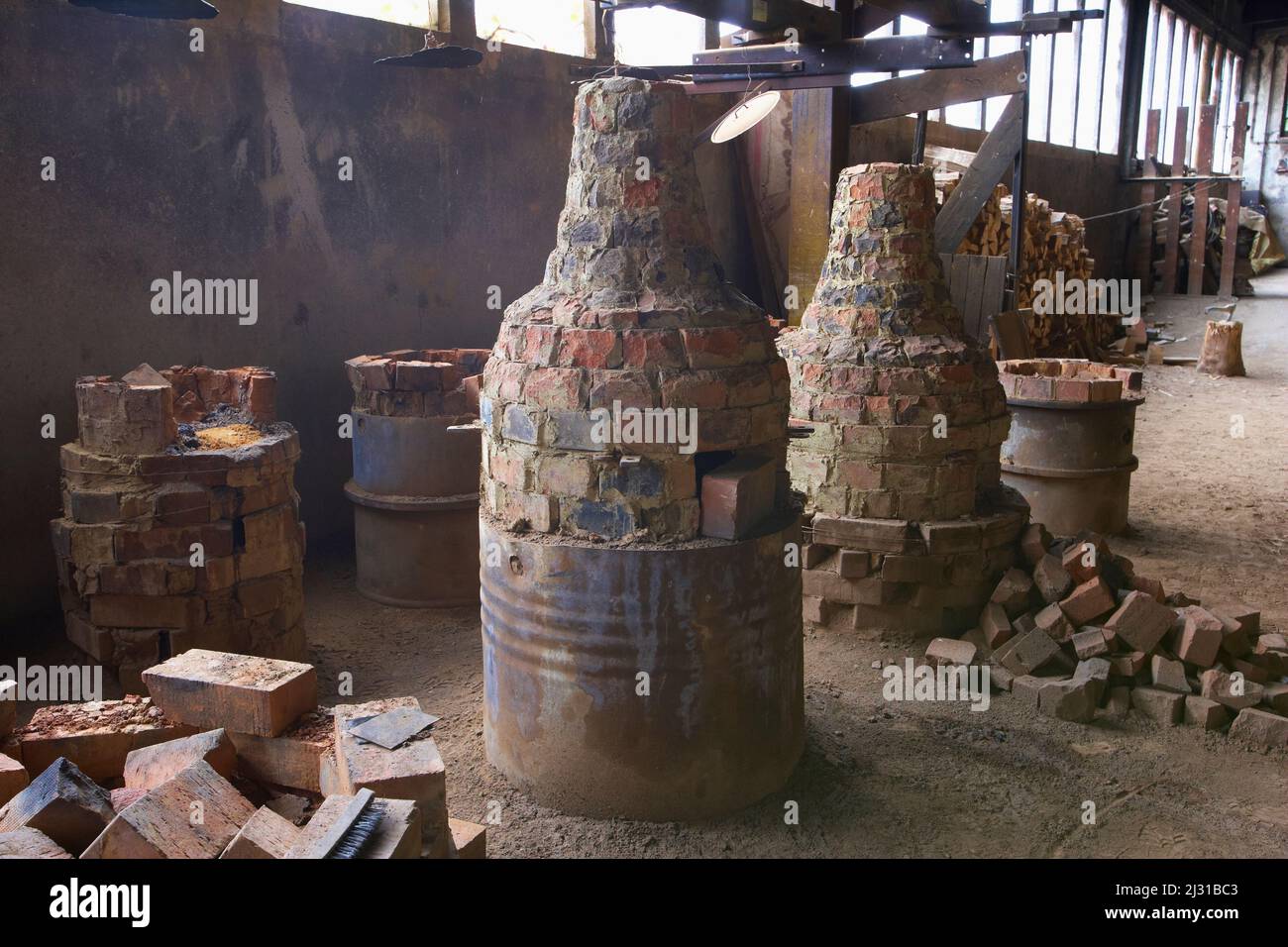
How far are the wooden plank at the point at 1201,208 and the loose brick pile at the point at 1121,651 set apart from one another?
13925mm

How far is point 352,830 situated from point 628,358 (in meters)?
1.63

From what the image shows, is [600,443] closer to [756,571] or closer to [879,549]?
[756,571]

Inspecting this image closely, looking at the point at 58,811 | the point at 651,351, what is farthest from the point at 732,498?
the point at 58,811

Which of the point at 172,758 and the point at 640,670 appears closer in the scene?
the point at 172,758

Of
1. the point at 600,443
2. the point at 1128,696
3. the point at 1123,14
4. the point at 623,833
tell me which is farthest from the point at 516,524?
the point at 1123,14

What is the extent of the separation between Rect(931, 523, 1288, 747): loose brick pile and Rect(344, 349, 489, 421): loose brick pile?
2.71m

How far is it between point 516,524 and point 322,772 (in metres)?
0.99

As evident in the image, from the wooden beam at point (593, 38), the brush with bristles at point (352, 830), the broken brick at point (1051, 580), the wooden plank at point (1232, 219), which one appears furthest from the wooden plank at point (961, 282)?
the wooden plank at point (1232, 219)

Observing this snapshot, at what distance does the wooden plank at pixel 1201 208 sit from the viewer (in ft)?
52.1

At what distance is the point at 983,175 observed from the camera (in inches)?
294

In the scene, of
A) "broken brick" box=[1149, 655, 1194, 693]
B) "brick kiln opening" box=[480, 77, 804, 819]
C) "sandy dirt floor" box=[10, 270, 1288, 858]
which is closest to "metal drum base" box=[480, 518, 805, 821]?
"brick kiln opening" box=[480, 77, 804, 819]

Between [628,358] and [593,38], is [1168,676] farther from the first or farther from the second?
[593,38]

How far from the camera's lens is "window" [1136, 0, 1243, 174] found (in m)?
18.5

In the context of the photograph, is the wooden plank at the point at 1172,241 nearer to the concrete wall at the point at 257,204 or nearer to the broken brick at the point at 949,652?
the concrete wall at the point at 257,204
